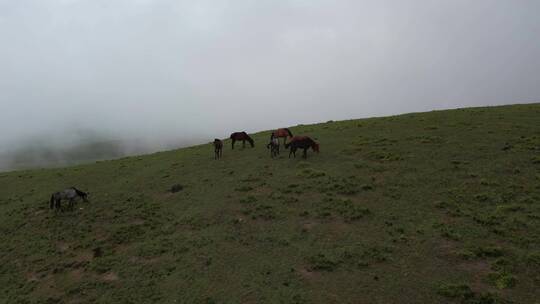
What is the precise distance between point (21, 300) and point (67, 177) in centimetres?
1937

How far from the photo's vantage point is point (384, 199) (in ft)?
74.4

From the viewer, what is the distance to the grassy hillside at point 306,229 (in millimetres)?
15961

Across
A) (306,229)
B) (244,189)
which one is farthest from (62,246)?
(306,229)

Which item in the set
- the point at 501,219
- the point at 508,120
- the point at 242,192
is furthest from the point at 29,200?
the point at 508,120

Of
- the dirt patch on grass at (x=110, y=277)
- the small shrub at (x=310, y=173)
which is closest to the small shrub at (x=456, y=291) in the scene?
the small shrub at (x=310, y=173)

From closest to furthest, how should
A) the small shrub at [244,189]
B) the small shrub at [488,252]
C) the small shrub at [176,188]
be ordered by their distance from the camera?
the small shrub at [488,252] < the small shrub at [244,189] < the small shrub at [176,188]

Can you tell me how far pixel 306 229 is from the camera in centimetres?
2022

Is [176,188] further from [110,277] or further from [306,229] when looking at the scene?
[306,229]

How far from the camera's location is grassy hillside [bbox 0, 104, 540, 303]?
16.0 meters

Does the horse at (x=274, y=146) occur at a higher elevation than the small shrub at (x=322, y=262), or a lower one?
higher

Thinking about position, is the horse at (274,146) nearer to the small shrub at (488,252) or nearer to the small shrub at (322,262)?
the small shrub at (322,262)

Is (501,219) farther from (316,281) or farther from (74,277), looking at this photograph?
(74,277)

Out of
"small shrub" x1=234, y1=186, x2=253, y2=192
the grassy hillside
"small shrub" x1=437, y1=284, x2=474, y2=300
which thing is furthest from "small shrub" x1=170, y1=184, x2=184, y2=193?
"small shrub" x1=437, y1=284, x2=474, y2=300

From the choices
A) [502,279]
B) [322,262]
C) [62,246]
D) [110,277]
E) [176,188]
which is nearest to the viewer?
[502,279]
